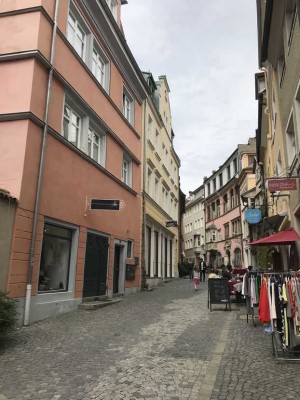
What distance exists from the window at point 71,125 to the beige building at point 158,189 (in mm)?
7523

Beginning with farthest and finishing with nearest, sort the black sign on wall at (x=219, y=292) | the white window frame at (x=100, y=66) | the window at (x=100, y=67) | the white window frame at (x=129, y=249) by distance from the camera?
the white window frame at (x=129, y=249) → the window at (x=100, y=67) → the white window frame at (x=100, y=66) → the black sign on wall at (x=219, y=292)

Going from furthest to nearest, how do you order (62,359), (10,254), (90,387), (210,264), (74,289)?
(210,264), (74,289), (10,254), (62,359), (90,387)

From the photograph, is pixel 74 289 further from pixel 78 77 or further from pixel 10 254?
pixel 78 77

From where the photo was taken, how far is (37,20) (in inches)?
403

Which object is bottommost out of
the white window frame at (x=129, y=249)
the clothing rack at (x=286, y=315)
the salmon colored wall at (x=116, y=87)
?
the clothing rack at (x=286, y=315)

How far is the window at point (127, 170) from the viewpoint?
1764 cm

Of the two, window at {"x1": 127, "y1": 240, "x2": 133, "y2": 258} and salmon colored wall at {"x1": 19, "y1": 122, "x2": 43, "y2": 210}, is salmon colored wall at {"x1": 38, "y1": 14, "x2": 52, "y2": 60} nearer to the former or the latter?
salmon colored wall at {"x1": 19, "y1": 122, "x2": 43, "y2": 210}

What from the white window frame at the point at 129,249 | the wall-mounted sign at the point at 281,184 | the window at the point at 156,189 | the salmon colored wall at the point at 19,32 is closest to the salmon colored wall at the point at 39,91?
the salmon colored wall at the point at 19,32

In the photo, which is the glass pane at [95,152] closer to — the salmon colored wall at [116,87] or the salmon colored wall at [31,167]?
the salmon colored wall at [116,87]

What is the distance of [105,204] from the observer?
12.2m

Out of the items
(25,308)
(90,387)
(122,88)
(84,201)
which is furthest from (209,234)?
(90,387)

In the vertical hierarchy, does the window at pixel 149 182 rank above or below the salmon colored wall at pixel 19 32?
below

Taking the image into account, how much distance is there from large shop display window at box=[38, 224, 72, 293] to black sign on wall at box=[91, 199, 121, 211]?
1194mm

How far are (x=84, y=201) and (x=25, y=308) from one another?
441 cm
